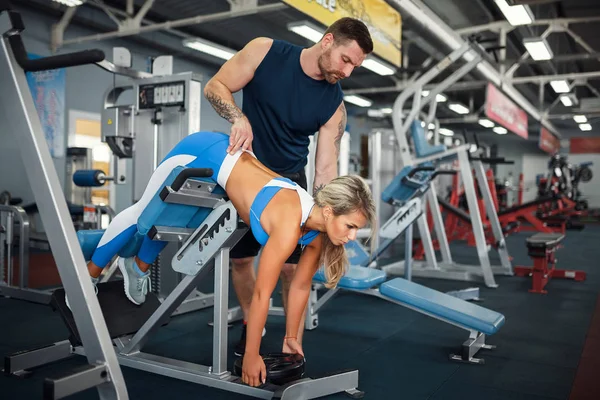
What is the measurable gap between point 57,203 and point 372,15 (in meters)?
4.41

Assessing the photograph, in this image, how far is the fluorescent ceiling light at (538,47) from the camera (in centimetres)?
700

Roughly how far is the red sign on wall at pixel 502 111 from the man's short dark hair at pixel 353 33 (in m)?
6.91

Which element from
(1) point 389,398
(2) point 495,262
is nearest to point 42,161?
(1) point 389,398

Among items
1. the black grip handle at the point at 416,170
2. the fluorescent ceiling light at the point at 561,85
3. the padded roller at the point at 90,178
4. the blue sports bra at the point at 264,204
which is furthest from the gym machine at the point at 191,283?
the fluorescent ceiling light at the point at 561,85

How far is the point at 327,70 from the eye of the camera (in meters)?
2.05

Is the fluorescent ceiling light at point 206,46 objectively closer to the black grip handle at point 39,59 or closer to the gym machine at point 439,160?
the gym machine at point 439,160

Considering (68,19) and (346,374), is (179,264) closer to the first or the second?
(346,374)

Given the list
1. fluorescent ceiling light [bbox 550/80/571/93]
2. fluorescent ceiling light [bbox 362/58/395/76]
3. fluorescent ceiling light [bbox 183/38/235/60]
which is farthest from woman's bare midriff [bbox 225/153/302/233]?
fluorescent ceiling light [bbox 550/80/571/93]

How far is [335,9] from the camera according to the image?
4.47 m

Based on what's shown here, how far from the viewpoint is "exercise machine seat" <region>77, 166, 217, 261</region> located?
6.21ft

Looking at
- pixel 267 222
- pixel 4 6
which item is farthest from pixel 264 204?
pixel 4 6

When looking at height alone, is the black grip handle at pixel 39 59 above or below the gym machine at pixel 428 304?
above

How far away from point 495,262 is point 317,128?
4.76m

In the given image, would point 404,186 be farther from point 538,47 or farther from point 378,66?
point 378,66
